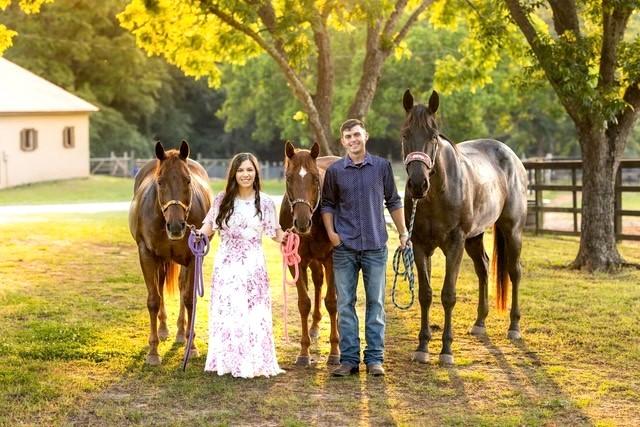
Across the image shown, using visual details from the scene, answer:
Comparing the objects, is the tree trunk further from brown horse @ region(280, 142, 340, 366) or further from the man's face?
the man's face

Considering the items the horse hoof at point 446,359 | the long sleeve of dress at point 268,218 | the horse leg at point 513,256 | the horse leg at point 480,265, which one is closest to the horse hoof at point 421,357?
the horse hoof at point 446,359

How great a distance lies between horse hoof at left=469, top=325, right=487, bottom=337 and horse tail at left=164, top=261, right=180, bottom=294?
296 centimetres

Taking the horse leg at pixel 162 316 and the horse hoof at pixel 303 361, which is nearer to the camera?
the horse hoof at pixel 303 361

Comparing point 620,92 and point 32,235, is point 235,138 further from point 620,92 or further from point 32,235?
point 620,92

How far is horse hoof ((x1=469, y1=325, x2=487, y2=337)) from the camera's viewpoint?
9.57m

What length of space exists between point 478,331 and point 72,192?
97.3ft

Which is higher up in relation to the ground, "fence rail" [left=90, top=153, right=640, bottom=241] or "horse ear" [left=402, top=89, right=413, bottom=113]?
"horse ear" [left=402, top=89, right=413, bottom=113]

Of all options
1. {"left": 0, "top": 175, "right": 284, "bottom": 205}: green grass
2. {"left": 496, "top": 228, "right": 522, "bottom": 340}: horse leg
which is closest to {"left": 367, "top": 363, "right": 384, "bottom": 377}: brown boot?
{"left": 496, "top": 228, "right": 522, "bottom": 340}: horse leg

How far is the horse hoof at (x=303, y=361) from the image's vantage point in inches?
317

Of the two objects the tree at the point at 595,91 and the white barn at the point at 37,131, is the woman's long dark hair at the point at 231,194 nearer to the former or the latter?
the tree at the point at 595,91

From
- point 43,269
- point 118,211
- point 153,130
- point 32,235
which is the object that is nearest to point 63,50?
point 153,130

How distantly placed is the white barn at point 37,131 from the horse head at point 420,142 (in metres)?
33.5

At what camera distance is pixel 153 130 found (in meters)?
61.6

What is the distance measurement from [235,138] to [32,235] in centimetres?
4272
